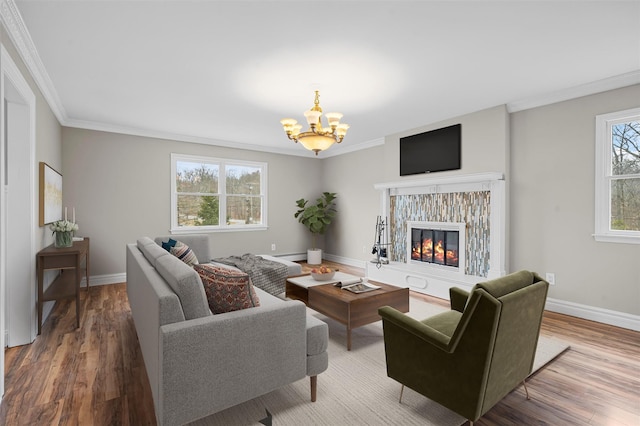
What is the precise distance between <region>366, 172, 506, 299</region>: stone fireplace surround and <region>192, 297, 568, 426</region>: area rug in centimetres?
171

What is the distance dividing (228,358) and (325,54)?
2408mm

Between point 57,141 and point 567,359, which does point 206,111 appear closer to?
point 57,141

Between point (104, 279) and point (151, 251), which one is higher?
point (151, 251)

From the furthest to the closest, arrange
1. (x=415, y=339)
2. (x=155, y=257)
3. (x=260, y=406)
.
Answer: (x=155, y=257) < (x=260, y=406) < (x=415, y=339)

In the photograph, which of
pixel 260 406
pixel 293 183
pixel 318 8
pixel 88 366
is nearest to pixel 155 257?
pixel 88 366

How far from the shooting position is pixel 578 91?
3.47 metres

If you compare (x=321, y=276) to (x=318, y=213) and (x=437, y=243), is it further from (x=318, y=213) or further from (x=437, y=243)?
(x=318, y=213)

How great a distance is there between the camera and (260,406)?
6.51 feet

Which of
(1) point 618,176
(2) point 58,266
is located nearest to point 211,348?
(2) point 58,266

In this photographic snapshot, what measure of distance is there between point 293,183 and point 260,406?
5.38m

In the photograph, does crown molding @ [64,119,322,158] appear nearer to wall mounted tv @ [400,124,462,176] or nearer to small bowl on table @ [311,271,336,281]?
wall mounted tv @ [400,124,462,176]

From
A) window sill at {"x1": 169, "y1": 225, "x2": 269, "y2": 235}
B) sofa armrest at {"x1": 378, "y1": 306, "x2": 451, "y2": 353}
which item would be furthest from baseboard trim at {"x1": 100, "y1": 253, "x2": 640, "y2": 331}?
window sill at {"x1": 169, "y1": 225, "x2": 269, "y2": 235}

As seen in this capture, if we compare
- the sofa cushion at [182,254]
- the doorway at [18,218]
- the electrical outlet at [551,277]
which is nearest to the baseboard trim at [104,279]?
the doorway at [18,218]

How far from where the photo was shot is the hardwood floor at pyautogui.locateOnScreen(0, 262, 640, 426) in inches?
74.2
